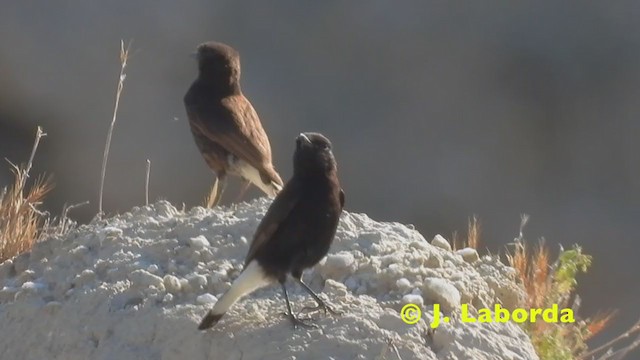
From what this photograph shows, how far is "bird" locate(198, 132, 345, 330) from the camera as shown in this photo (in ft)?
15.6

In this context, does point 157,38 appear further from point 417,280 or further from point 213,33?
point 417,280

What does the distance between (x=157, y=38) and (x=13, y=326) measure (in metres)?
6.96

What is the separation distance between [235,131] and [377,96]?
4752 millimetres

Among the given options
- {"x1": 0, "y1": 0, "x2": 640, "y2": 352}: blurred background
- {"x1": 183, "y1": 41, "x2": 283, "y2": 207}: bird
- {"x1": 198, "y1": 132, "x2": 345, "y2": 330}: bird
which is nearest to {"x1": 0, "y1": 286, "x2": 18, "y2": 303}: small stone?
{"x1": 198, "y1": 132, "x2": 345, "y2": 330}: bird

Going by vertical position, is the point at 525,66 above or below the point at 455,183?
above

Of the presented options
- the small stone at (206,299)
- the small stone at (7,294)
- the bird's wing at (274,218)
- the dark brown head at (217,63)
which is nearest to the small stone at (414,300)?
the bird's wing at (274,218)

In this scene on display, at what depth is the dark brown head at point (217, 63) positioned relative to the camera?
A: 7402 mm

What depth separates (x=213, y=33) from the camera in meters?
12.0

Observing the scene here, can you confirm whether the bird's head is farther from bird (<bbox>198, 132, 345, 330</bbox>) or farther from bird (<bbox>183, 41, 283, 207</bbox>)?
bird (<bbox>198, 132, 345, 330</bbox>)

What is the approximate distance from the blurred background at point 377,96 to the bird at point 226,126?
13.1ft

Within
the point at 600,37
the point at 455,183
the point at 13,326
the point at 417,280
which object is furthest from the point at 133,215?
the point at 600,37

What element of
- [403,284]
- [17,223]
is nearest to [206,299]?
[403,284]

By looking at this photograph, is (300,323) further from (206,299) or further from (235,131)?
(235,131)

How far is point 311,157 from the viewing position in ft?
15.7
